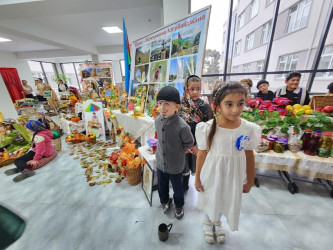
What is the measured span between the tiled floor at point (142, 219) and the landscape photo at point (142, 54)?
87.7 inches

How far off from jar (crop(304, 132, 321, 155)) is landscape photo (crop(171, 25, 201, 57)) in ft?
5.42

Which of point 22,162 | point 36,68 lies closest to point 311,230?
point 22,162

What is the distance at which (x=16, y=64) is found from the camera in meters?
8.50

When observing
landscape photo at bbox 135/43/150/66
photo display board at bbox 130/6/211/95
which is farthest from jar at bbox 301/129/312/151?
landscape photo at bbox 135/43/150/66

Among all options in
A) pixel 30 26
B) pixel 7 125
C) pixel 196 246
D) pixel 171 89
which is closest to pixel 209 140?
pixel 171 89

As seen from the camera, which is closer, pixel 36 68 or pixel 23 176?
pixel 23 176

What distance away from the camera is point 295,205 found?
1481 mm

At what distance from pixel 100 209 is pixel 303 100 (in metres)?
3.15

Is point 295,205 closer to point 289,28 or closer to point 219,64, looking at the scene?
point 219,64

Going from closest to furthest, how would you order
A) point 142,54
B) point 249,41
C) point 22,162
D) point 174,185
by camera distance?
point 174,185, point 22,162, point 142,54, point 249,41

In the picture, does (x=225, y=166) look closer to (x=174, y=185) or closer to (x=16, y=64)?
(x=174, y=185)

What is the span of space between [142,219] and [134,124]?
145cm

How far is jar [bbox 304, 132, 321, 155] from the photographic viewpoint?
4.84 ft

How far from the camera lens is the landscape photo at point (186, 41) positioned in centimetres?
175
